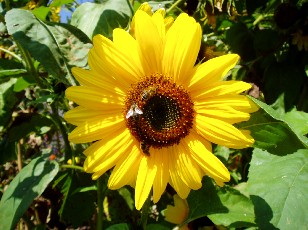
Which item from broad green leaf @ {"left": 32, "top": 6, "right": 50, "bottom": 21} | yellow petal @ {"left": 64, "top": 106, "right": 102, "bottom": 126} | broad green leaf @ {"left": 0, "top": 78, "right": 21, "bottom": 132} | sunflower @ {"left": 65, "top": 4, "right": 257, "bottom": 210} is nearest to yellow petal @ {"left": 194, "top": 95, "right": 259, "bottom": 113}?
sunflower @ {"left": 65, "top": 4, "right": 257, "bottom": 210}

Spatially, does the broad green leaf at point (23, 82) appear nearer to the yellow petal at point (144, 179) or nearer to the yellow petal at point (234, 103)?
the yellow petal at point (144, 179)

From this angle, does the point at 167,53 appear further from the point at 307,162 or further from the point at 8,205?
the point at 8,205

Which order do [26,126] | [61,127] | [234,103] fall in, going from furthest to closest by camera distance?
[26,126] < [61,127] < [234,103]

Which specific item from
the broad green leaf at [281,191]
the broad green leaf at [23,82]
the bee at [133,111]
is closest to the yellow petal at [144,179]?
the bee at [133,111]

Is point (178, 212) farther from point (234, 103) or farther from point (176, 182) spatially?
point (234, 103)

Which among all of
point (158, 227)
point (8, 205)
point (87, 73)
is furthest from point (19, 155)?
point (87, 73)

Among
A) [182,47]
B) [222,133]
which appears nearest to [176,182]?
[222,133]
